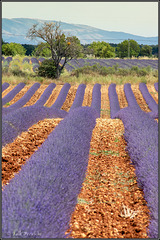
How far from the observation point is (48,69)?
63.7 feet

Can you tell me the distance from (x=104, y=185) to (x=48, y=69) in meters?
17.0

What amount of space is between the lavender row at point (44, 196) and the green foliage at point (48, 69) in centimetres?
1681

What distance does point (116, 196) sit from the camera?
295 cm

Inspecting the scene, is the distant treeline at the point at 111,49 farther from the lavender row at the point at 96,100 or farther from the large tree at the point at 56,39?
the lavender row at the point at 96,100

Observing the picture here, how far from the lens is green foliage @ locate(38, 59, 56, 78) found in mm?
19281

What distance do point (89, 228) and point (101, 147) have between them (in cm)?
258

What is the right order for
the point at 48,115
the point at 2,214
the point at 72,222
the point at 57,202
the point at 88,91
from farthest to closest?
the point at 88,91 → the point at 48,115 → the point at 72,222 → the point at 57,202 → the point at 2,214

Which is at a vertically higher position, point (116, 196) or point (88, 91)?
point (88, 91)

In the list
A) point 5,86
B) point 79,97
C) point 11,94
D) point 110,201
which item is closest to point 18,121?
point 110,201

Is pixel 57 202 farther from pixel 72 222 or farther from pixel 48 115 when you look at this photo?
pixel 48 115

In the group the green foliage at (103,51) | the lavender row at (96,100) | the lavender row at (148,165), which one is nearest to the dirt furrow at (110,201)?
the lavender row at (148,165)

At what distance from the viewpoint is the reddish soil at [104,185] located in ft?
7.44

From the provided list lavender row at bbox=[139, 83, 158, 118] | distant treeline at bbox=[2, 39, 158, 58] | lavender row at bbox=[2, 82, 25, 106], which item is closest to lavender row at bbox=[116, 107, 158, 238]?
lavender row at bbox=[139, 83, 158, 118]

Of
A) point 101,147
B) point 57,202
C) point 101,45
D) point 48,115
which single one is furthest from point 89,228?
point 101,45
